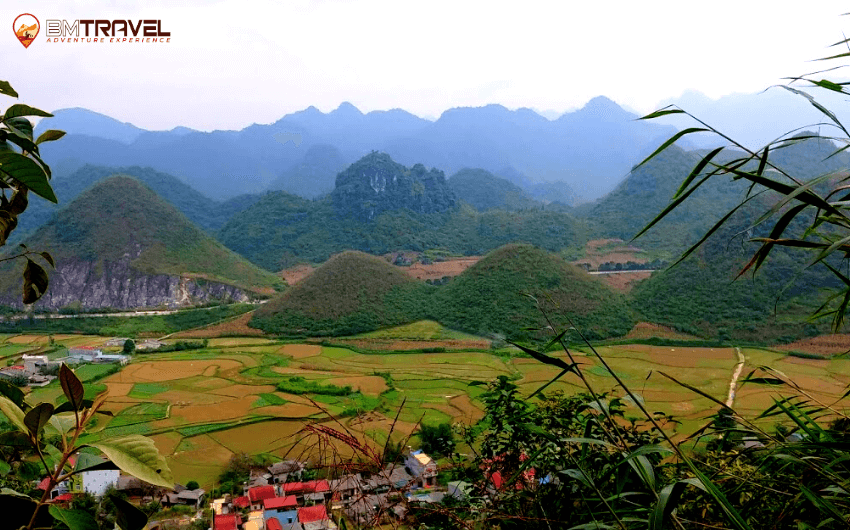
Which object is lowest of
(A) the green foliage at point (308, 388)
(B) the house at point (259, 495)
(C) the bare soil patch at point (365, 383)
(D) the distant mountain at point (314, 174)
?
(C) the bare soil patch at point (365, 383)

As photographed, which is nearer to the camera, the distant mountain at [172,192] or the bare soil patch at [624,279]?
the bare soil patch at [624,279]

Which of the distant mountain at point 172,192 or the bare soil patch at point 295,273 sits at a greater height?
the distant mountain at point 172,192

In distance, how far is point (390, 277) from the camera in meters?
31.0

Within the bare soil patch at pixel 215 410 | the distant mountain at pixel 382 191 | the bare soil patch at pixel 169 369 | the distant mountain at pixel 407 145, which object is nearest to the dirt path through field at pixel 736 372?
the bare soil patch at pixel 215 410

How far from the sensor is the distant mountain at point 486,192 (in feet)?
232

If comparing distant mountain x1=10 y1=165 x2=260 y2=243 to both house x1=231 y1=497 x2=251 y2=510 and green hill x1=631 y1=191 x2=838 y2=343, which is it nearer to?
green hill x1=631 y1=191 x2=838 y2=343

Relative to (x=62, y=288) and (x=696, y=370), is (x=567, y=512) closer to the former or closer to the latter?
(x=696, y=370)

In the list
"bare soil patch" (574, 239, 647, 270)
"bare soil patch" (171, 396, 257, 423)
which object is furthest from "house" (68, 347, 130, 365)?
"bare soil patch" (574, 239, 647, 270)

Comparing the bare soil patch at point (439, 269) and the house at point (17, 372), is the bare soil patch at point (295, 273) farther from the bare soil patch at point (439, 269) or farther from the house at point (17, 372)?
the house at point (17, 372)

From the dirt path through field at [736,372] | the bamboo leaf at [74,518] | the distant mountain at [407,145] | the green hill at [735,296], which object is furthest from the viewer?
the distant mountain at [407,145]

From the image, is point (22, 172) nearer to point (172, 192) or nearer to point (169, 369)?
point (169, 369)

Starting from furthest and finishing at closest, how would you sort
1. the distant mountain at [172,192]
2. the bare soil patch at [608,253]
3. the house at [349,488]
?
the distant mountain at [172,192] < the bare soil patch at [608,253] < the house at [349,488]

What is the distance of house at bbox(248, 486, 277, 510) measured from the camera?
377 inches

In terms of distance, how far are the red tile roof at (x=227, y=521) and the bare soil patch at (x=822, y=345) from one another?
796 inches
